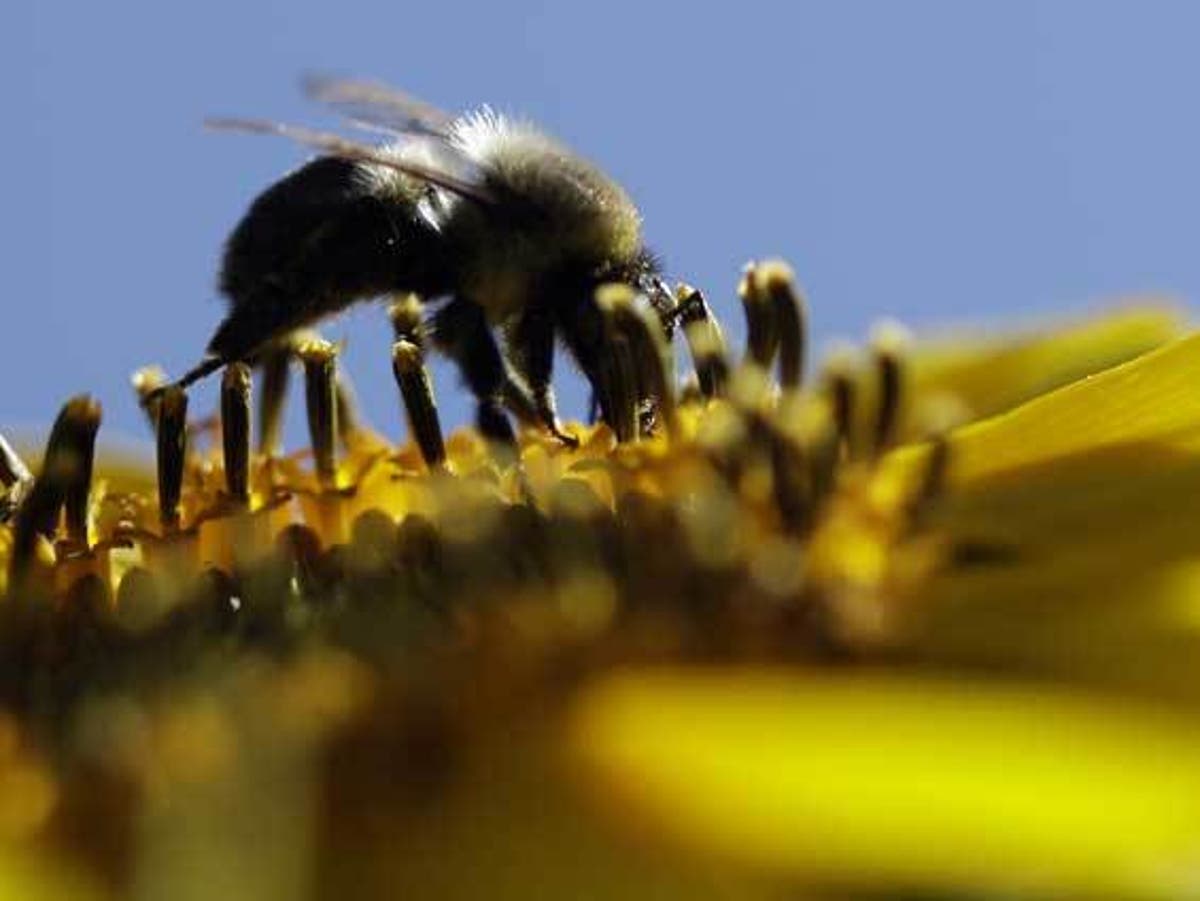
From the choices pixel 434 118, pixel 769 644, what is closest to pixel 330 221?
pixel 434 118

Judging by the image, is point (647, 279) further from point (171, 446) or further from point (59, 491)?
point (59, 491)

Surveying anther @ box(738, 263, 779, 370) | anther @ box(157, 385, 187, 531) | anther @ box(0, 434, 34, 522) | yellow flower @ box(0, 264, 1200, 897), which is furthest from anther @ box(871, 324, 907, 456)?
anther @ box(0, 434, 34, 522)

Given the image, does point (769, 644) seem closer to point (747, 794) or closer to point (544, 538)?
point (544, 538)

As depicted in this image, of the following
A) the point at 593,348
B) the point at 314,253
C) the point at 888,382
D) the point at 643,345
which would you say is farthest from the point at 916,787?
the point at 314,253

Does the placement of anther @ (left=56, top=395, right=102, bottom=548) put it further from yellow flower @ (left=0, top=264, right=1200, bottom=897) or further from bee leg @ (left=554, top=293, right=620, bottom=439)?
bee leg @ (left=554, top=293, right=620, bottom=439)

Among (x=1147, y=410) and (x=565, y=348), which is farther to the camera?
(x=565, y=348)

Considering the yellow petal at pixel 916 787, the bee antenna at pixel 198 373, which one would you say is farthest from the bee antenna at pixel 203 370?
the yellow petal at pixel 916 787
